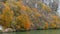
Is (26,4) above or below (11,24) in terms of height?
above

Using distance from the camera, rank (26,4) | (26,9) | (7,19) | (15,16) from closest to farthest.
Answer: (7,19) → (15,16) → (26,9) → (26,4)

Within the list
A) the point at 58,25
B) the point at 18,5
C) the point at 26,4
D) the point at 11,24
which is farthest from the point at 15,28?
the point at 58,25

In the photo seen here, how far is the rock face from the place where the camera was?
3099 centimetres

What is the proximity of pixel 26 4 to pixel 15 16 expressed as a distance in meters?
6.14

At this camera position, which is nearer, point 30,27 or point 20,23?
point 20,23

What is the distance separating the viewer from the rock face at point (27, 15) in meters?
31.0

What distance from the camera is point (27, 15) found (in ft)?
112

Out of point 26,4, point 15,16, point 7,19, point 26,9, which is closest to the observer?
point 7,19

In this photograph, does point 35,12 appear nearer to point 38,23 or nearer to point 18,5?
point 38,23

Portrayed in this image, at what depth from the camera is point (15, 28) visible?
31.3 metres

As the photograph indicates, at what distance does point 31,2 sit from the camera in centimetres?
4056

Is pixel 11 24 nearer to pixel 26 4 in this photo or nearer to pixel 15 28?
pixel 15 28

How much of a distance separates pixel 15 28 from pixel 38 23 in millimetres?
6109

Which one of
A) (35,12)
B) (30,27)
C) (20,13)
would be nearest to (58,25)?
(35,12)
